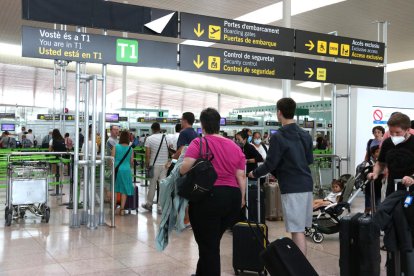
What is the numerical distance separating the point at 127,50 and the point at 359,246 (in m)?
4.60

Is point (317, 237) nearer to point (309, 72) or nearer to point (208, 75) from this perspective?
point (309, 72)

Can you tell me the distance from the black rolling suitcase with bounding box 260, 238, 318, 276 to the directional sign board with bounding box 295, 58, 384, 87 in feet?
19.6

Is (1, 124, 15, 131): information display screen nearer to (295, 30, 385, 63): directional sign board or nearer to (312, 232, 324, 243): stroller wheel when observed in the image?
(295, 30, 385, 63): directional sign board

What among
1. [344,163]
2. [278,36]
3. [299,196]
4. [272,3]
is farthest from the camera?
[272,3]

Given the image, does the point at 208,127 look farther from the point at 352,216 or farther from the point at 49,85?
the point at 49,85

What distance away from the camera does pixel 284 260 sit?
330 cm

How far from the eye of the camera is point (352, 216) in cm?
411

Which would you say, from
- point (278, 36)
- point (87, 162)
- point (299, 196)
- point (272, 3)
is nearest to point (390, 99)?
point (278, 36)

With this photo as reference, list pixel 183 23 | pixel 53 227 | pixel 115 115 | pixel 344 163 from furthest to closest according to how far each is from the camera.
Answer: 1. pixel 115 115
2. pixel 344 163
3. pixel 183 23
4. pixel 53 227

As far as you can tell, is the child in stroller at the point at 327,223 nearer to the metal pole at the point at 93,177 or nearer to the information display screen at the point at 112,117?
the metal pole at the point at 93,177

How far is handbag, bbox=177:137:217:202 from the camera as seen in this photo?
3.48 meters

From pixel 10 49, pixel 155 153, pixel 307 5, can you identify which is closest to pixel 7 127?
pixel 10 49

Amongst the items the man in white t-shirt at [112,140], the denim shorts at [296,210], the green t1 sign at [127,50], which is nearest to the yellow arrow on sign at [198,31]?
the green t1 sign at [127,50]

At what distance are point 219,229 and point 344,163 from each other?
9412 millimetres
